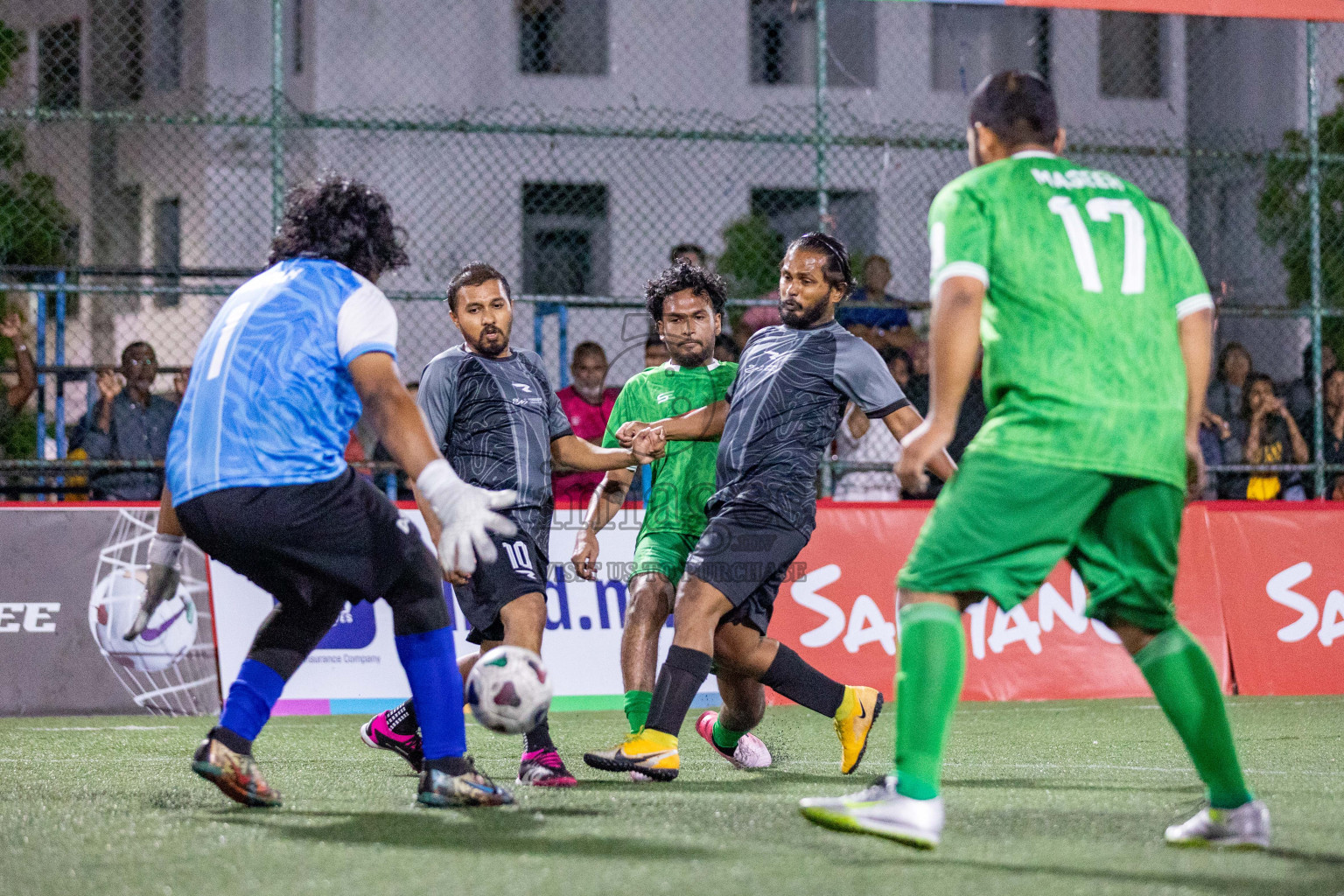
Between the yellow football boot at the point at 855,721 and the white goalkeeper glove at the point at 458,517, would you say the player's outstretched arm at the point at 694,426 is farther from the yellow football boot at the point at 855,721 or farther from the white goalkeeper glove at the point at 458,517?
the white goalkeeper glove at the point at 458,517

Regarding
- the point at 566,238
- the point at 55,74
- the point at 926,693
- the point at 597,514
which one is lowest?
the point at 926,693

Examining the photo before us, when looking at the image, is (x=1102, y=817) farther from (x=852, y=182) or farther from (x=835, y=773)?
(x=852, y=182)

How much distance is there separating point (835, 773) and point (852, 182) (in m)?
16.1

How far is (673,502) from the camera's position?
6152 mm

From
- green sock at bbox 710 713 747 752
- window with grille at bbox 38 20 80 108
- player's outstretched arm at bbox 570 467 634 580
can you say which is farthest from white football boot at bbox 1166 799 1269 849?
window with grille at bbox 38 20 80 108

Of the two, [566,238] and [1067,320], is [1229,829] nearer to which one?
[1067,320]

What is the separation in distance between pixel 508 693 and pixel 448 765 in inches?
10.4

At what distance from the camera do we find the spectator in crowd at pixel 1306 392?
11305 mm

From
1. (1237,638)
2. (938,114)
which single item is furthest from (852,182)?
(1237,638)

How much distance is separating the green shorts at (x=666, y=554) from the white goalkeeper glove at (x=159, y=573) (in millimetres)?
1834

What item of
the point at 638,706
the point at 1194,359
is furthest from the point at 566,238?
the point at 1194,359

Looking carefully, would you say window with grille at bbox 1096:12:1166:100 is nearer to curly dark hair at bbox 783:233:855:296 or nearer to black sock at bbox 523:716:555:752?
curly dark hair at bbox 783:233:855:296

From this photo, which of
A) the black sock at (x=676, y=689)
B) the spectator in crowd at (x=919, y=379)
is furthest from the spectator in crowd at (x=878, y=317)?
the black sock at (x=676, y=689)

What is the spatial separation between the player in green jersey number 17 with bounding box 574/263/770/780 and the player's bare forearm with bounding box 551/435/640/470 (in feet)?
0.60
